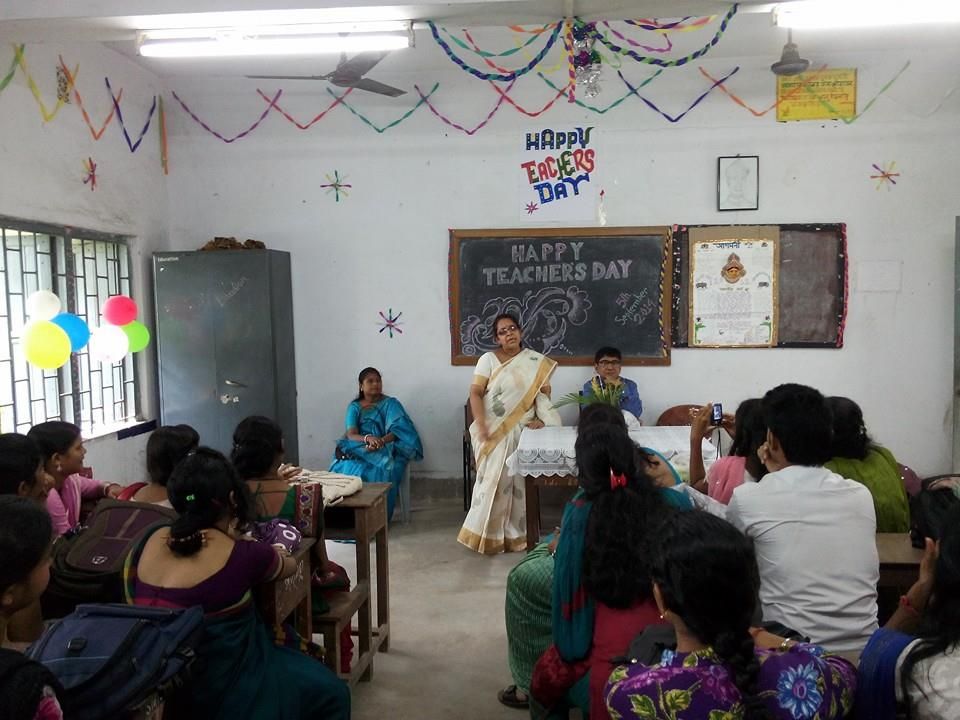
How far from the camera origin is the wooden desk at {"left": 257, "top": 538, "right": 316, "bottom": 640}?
215 centimetres

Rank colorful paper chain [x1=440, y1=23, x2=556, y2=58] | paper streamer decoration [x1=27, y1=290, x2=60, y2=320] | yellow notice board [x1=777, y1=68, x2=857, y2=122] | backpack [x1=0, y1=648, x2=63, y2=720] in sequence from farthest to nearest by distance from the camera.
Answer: yellow notice board [x1=777, y1=68, x2=857, y2=122] < colorful paper chain [x1=440, y1=23, x2=556, y2=58] < paper streamer decoration [x1=27, y1=290, x2=60, y2=320] < backpack [x1=0, y1=648, x2=63, y2=720]

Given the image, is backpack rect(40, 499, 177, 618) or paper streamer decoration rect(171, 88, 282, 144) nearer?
backpack rect(40, 499, 177, 618)

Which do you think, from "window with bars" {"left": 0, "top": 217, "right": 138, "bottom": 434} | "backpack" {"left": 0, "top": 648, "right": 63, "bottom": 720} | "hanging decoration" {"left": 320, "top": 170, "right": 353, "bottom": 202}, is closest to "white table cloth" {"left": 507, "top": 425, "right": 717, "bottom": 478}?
"hanging decoration" {"left": 320, "top": 170, "right": 353, "bottom": 202}

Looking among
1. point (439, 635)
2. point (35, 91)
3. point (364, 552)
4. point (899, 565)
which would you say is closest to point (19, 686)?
point (364, 552)

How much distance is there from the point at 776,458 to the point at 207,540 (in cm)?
143

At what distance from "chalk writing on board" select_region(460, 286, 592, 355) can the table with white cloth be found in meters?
1.37

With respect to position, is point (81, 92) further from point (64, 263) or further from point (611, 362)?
point (611, 362)

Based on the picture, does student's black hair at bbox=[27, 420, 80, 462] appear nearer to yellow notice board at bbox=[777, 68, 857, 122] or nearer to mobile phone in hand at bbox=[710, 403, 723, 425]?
mobile phone in hand at bbox=[710, 403, 723, 425]

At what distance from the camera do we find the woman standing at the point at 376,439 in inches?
204

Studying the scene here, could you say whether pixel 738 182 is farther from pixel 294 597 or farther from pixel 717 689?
pixel 717 689

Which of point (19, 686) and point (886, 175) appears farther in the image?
point (886, 175)

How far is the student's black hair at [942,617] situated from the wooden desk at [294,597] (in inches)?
58.4

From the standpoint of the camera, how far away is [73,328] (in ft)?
12.9

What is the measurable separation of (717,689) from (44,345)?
11.2ft
